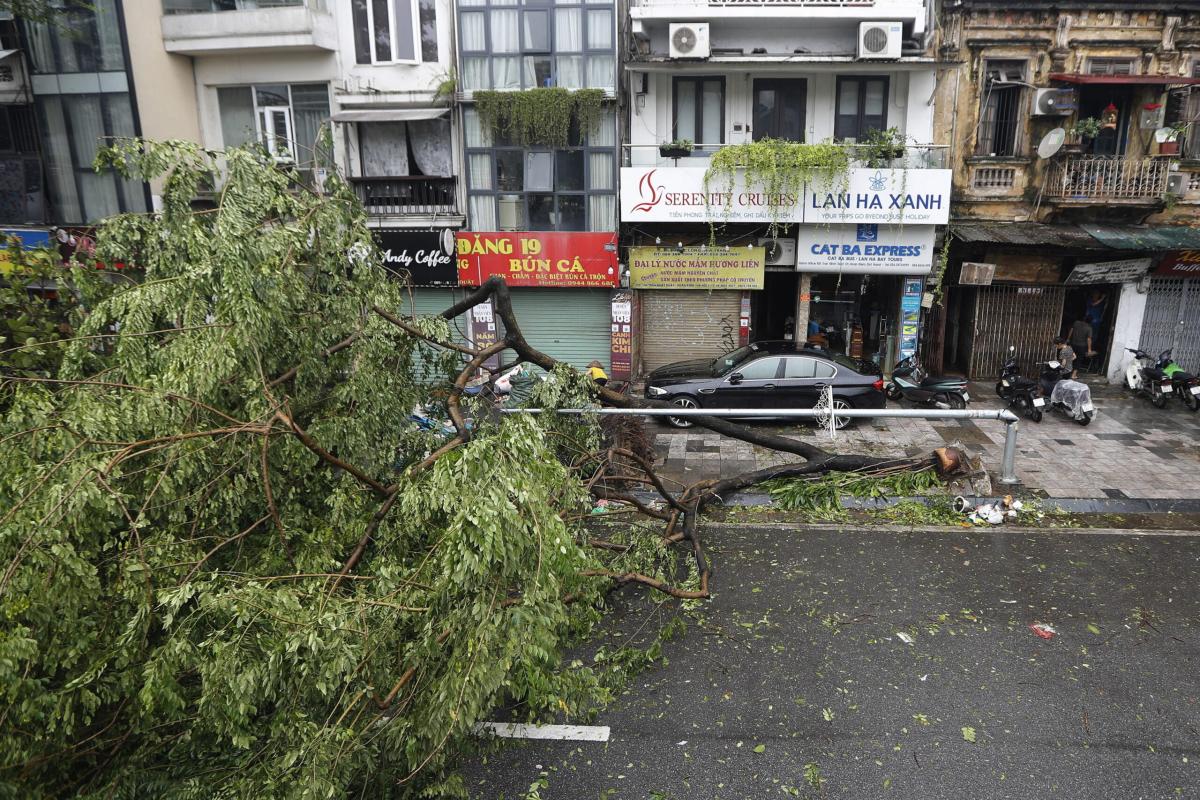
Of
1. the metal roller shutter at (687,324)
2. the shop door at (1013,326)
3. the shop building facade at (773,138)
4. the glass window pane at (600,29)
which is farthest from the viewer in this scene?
the metal roller shutter at (687,324)

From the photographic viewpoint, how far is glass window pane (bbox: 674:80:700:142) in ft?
51.8

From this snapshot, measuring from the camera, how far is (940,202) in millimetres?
14961

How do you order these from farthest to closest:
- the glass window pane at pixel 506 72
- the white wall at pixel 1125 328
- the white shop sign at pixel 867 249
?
the white wall at pixel 1125 328
the white shop sign at pixel 867 249
the glass window pane at pixel 506 72

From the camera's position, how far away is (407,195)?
16500mm

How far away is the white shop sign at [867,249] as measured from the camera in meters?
15.5

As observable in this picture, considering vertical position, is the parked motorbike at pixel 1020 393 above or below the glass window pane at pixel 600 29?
below

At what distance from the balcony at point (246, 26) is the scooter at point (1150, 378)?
58.0ft

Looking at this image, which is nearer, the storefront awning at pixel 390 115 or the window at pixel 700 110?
the storefront awning at pixel 390 115

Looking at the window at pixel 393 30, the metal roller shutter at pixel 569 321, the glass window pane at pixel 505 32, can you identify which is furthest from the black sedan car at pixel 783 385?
the window at pixel 393 30

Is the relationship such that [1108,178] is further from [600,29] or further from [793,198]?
[600,29]

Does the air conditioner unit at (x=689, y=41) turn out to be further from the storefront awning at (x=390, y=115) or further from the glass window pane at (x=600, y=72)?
the storefront awning at (x=390, y=115)

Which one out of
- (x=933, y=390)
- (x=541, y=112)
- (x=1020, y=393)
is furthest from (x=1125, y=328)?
(x=541, y=112)

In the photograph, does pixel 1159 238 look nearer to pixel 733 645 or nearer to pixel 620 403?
pixel 620 403

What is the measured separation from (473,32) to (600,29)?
266 cm
